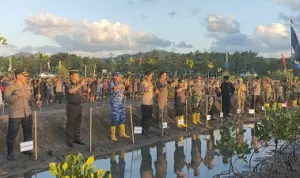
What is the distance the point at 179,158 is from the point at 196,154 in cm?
70

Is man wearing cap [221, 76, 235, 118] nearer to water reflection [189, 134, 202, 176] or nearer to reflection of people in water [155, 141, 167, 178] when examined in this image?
water reflection [189, 134, 202, 176]

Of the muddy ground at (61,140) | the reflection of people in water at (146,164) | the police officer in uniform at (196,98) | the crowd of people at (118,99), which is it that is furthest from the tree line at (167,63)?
the reflection of people in water at (146,164)

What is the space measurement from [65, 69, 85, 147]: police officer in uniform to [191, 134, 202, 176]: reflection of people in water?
3.05m

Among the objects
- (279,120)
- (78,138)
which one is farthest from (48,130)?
(279,120)

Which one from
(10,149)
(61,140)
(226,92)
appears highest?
(226,92)

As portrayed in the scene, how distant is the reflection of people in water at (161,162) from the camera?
27.5ft

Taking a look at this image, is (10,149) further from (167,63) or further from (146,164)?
(167,63)

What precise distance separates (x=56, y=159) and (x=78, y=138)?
150 centimetres

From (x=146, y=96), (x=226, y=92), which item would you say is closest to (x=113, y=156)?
(x=146, y=96)

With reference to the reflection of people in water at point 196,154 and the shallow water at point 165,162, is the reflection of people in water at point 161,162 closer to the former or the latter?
the shallow water at point 165,162

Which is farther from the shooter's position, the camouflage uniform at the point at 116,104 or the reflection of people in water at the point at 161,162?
the camouflage uniform at the point at 116,104

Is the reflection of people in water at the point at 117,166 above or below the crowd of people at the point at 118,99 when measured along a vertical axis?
below

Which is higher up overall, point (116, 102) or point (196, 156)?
point (116, 102)

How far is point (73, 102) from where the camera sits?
10.4 m
